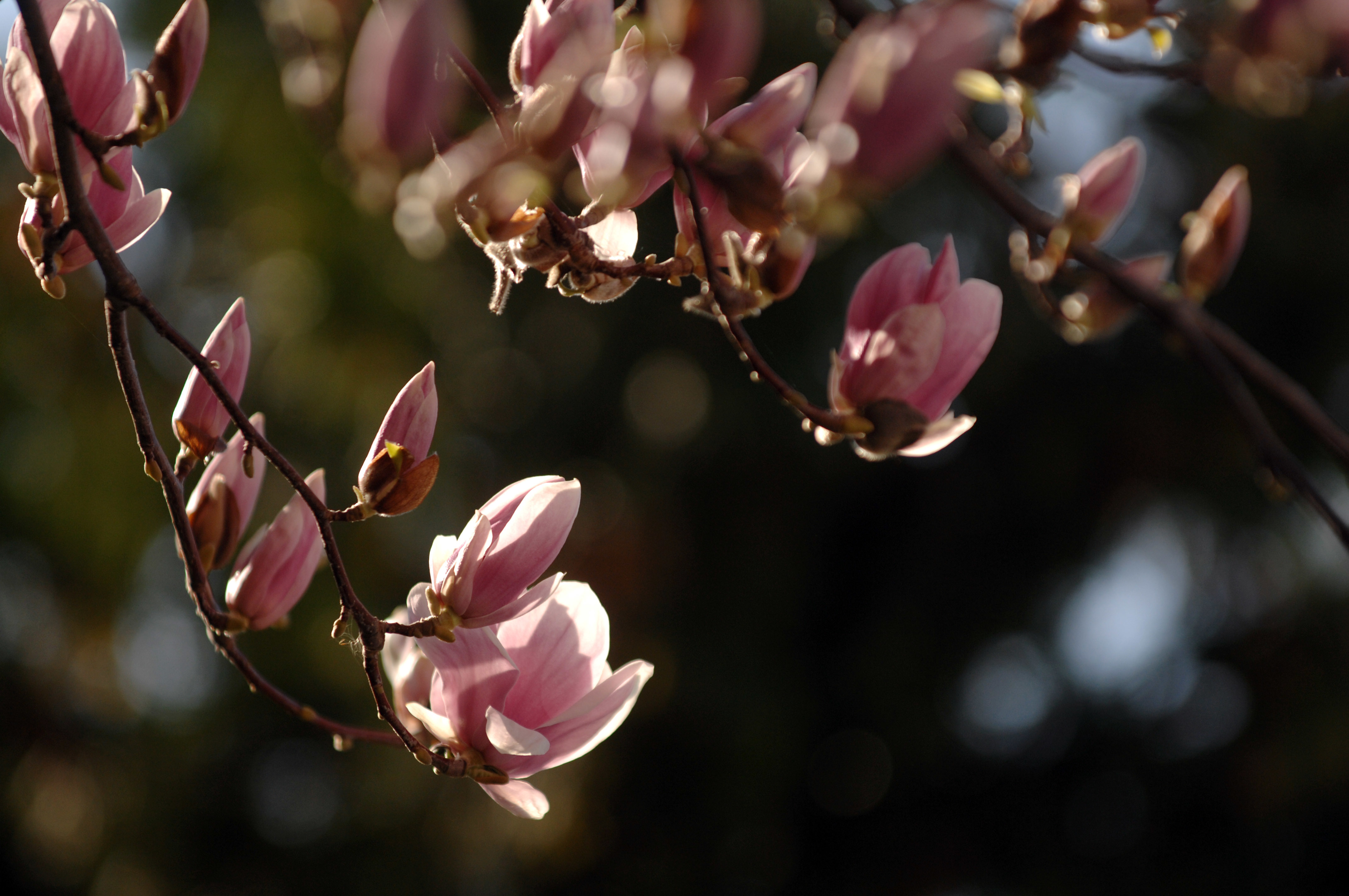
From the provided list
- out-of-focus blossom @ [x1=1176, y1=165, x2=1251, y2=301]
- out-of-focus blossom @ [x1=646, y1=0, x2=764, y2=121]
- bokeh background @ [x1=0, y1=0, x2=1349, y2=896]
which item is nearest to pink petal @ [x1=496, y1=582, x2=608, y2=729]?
out-of-focus blossom @ [x1=646, y1=0, x2=764, y2=121]

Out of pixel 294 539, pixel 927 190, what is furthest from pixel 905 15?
pixel 927 190

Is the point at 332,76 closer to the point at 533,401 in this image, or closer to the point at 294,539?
the point at 294,539

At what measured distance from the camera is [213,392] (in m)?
0.44

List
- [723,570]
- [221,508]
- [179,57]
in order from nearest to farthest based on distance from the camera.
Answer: [179,57] → [221,508] → [723,570]

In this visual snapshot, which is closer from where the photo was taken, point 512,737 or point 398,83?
point 398,83

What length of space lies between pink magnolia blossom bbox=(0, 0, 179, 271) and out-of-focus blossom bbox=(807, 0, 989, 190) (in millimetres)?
255

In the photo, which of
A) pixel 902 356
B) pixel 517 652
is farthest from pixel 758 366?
pixel 517 652

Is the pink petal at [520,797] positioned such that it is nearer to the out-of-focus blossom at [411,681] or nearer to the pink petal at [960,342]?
the out-of-focus blossom at [411,681]

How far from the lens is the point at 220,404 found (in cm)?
45

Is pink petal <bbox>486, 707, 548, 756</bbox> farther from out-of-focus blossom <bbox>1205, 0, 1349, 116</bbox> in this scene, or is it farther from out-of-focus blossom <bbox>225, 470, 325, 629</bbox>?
out-of-focus blossom <bbox>1205, 0, 1349, 116</bbox>

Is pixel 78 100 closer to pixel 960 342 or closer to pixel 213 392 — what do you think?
pixel 213 392

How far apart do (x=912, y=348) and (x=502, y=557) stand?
176mm

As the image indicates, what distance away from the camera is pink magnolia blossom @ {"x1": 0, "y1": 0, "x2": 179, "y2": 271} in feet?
1.23

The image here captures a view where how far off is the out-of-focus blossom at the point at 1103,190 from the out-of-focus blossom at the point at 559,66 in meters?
0.31
